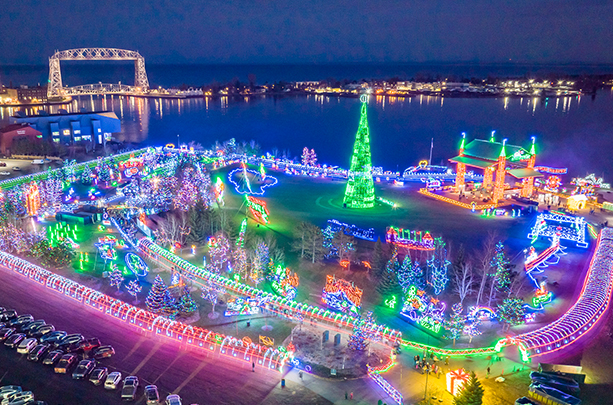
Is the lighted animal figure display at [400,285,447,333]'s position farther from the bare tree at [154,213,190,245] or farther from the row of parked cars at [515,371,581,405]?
the bare tree at [154,213,190,245]

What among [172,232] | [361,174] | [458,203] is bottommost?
[458,203]

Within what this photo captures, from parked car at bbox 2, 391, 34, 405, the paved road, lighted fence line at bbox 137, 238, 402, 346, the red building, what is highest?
the red building

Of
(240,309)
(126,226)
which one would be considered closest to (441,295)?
(240,309)

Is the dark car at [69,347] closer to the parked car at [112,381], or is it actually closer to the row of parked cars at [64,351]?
the row of parked cars at [64,351]

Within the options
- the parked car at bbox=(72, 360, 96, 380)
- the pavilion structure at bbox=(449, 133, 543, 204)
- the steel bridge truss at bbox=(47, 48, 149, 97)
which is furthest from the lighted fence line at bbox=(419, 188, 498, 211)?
the steel bridge truss at bbox=(47, 48, 149, 97)

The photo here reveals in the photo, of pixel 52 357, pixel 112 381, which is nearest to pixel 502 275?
pixel 112 381

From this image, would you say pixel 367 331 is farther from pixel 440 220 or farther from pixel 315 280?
pixel 440 220

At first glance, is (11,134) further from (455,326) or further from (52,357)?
(455,326)
